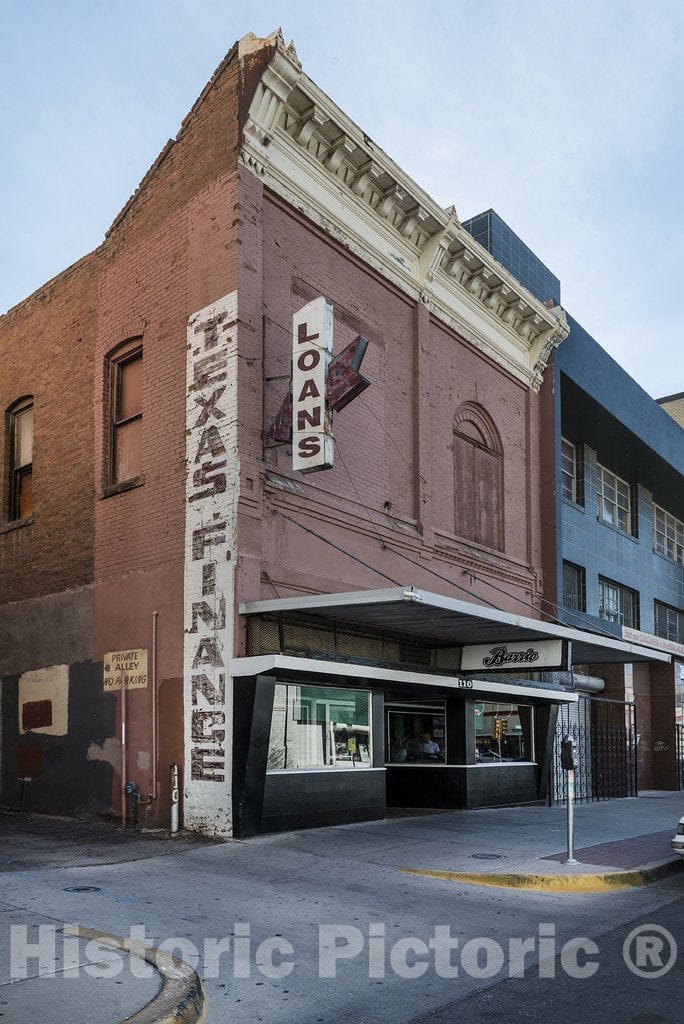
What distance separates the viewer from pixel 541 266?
25.1m

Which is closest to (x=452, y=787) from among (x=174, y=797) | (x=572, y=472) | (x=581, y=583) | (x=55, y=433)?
(x=174, y=797)

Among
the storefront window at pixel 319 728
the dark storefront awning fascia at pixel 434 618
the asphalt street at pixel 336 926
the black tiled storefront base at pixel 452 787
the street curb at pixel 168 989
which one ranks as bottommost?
the black tiled storefront base at pixel 452 787

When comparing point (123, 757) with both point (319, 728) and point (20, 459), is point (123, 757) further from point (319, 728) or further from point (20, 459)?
point (20, 459)

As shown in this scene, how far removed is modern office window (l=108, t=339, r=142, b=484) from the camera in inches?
640

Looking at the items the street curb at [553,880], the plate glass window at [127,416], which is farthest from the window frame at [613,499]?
the street curb at [553,880]

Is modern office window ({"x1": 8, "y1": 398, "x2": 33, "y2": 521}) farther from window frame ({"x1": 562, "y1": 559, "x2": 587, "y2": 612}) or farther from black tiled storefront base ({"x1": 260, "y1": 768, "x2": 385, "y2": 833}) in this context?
window frame ({"x1": 562, "y1": 559, "x2": 587, "y2": 612})

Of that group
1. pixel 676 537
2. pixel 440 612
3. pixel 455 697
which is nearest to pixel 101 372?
pixel 440 612

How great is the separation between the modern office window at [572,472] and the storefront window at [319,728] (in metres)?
12.0

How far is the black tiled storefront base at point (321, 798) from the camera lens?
1367cm

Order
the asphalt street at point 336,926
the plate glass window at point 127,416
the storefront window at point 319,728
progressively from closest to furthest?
the asphalt street at point 336,926 < the storefront window at point 319,728 < the plate glass window at point 127,416

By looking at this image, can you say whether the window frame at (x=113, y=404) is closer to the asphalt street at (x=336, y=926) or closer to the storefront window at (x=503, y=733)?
the asphalt street at (x=336, y=926)

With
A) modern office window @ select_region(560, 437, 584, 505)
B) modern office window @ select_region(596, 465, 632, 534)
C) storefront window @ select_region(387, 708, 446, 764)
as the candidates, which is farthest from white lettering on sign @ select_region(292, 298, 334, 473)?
modern office window @ select_region(596, 465, 632, 534)

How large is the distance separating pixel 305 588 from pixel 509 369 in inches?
373

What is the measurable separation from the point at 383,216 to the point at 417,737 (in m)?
9.95
